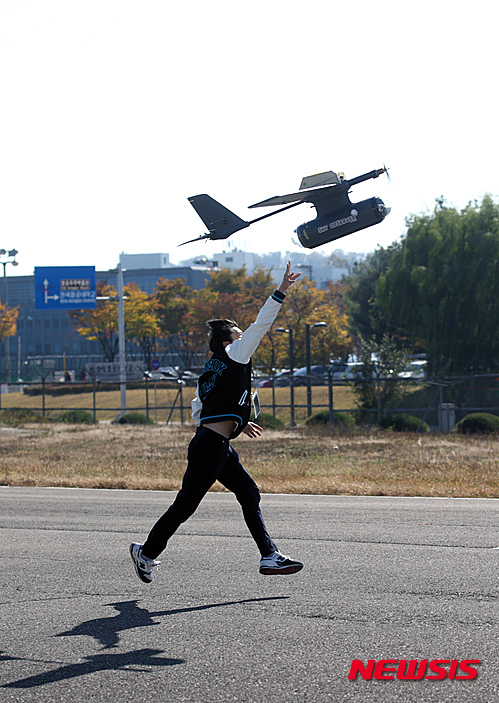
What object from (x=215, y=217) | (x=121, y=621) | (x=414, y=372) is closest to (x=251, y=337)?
(x=121, y=621)

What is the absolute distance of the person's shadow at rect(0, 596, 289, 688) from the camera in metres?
3.91

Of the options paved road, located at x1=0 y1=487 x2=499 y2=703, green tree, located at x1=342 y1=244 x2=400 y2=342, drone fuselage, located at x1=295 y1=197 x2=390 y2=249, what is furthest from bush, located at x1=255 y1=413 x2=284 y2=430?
green tree, located at x1=342 y1=244 x2=400 y2=342

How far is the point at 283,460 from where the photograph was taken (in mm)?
19109

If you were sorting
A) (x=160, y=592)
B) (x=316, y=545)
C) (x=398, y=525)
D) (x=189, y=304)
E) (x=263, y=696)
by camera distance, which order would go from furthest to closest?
1. (x=189, y=304)
2. (x=398, y=525)
3. (x=316, y=545)
4. (x=160, y=592)
5. (x=263, y=696)

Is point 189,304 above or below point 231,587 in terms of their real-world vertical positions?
above

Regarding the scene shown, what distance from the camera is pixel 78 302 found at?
4234cm

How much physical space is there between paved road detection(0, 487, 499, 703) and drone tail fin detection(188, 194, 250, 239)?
117 inches

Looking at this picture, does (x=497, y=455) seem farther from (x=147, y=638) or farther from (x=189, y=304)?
(x=189, y=304)

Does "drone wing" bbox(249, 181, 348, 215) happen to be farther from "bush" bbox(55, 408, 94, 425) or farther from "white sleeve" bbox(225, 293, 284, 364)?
"bush" bbox(55, 408, 94, 425)

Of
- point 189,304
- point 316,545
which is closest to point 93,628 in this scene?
point 316,545

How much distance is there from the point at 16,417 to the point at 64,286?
847 cm

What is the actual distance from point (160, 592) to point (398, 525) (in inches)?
131

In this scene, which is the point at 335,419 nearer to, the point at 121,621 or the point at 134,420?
the point at 134,420

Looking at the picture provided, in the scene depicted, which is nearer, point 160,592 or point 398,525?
point 160,592
